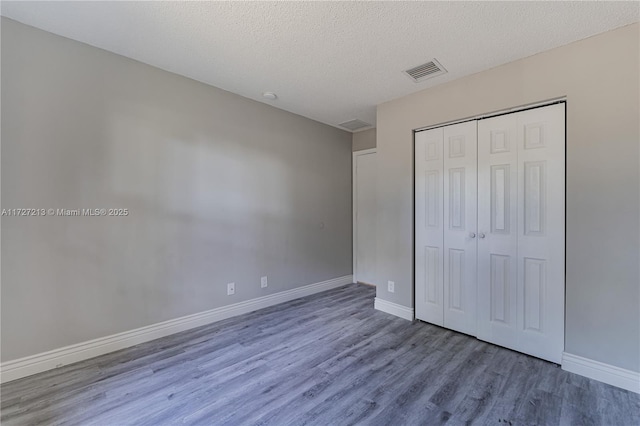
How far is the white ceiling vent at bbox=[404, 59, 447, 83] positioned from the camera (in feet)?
7.83

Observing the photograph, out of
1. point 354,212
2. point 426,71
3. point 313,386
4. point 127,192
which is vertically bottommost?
point 313,386

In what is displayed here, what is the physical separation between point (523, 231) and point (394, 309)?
1535 millimetres

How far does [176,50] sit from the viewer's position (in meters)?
2.23

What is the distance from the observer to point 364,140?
436 cm

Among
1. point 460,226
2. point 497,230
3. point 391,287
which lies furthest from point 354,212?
point 497,230

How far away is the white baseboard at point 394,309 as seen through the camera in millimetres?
3006

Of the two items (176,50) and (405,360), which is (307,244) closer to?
(405,360)

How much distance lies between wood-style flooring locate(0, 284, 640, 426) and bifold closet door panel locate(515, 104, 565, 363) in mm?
229

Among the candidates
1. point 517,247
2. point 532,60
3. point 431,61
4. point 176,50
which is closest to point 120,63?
point 176,50

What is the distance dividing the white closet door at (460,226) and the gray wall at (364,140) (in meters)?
1.61

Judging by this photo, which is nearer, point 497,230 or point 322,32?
point 322,32

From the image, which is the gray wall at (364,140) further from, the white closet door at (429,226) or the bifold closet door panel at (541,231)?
the bifold closet door panel at (541,231)

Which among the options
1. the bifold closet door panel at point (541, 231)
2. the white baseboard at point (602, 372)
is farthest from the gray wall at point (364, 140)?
the white baseboard at point (602, 372)

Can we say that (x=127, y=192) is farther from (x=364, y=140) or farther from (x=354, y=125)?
(x=364, y=140)
